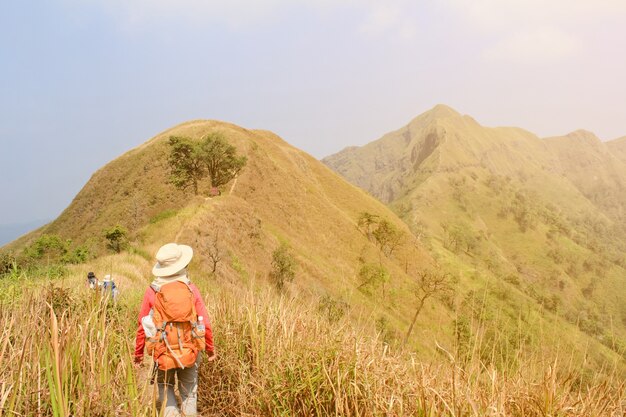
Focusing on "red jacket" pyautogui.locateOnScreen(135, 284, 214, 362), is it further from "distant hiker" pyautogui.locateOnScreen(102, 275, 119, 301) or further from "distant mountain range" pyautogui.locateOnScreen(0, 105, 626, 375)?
"distant mountain range" pyautogui.locateOnScreen(0, 105, 626, 375)

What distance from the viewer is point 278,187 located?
51000 millimetres

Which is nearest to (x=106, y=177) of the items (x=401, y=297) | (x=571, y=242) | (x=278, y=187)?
(x=278, y=187)

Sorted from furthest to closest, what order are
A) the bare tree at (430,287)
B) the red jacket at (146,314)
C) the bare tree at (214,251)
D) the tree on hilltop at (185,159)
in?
the tree on hilltop at (185,159)
the bare tree at (214,251)
the bare tree at (430,287)
the red jacket at (146,314)

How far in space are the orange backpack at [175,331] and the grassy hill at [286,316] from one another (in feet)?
1.00

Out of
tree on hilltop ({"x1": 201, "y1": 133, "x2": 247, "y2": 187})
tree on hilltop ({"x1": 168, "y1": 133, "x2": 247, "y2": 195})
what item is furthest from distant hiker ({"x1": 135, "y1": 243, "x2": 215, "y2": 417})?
tree on hilltop ({"x1": 201, "y1": 133, "x2": 247, "y2": 187})

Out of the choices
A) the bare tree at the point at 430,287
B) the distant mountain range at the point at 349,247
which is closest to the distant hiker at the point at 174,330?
the distant mountain range at the point at 349,247

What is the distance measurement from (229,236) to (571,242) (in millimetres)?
155846

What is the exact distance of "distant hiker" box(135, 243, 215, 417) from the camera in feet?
12.3

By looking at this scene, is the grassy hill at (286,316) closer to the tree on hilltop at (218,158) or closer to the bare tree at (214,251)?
the bare tree at (214,251)

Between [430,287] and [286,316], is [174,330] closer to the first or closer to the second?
[286,316]

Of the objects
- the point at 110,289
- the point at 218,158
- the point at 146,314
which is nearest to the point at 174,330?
the point at 146,314

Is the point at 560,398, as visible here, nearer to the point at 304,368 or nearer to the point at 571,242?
the point at 304,368

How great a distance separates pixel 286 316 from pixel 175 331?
1.30 m

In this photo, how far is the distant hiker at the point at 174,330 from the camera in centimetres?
376
